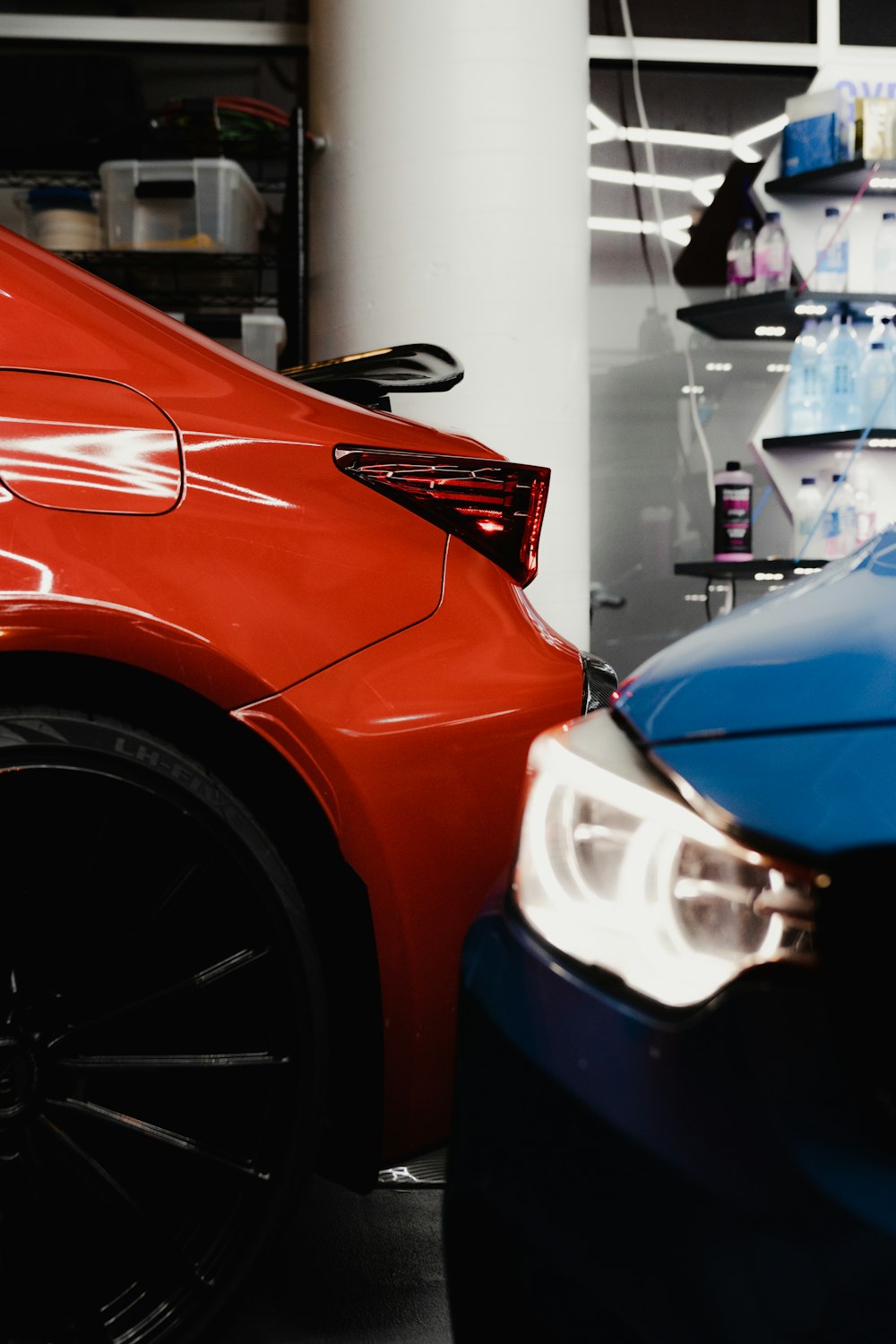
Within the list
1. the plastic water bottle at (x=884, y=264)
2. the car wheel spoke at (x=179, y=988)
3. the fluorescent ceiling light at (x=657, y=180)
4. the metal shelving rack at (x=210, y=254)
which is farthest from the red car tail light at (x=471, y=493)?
the fluorescent ceiling light at (x=657, y=180)

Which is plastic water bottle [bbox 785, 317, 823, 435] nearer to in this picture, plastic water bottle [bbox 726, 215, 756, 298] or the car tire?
plastic water bottle [bbox 726, 215, 756, 298]

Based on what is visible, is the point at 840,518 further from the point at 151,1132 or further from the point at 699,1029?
the point at 699,1029

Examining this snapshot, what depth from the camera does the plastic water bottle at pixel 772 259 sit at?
4.66 meters

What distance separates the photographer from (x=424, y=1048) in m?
1.30

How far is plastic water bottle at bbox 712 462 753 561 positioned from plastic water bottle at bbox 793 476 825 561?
0.18 m

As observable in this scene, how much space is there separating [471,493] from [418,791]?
0.37 meters

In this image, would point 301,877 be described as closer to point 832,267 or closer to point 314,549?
point 314,549

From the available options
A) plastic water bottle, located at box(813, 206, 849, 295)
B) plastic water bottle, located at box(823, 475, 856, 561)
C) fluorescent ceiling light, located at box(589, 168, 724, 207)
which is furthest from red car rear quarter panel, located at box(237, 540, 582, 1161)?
fluorescent ceiling light, located at box(589, 168, 724, 207)

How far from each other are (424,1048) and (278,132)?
3.84 meters

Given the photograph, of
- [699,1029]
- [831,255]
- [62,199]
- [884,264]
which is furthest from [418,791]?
[884,264]

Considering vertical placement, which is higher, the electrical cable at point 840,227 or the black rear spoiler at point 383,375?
the electrical cable at point 840,227

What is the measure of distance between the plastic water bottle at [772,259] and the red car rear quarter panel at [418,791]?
375cm

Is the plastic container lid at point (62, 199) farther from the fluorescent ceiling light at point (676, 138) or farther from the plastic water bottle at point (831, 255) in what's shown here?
the plastic water bottle at point (831, 255)

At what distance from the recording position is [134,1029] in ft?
4.05
